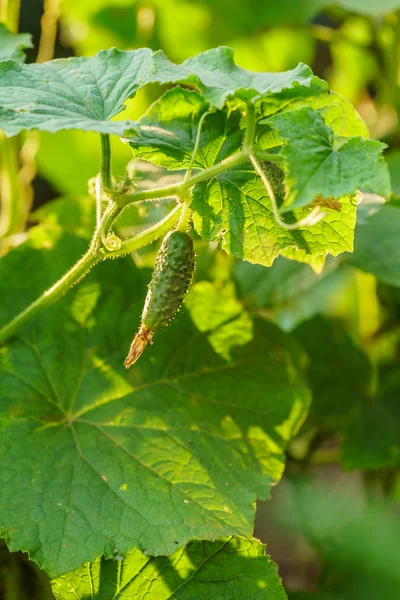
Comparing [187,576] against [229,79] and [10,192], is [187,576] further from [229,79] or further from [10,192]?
[10,192]

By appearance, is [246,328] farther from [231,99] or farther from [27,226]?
[27,226]

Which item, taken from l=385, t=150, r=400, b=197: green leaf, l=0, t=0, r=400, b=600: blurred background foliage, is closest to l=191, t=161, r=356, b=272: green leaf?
l=0, t=0, r=400, b=600: blurred background foliage

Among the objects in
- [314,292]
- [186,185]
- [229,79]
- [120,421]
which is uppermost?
[229,79]

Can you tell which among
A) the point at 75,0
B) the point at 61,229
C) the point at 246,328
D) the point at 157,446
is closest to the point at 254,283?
the point at 246,328

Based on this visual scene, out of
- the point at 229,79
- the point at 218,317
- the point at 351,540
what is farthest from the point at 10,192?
the point at 351,540

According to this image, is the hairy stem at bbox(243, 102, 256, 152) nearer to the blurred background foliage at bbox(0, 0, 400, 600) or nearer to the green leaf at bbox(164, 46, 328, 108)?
the green leaf at bbox(164, 46, 328, 108)

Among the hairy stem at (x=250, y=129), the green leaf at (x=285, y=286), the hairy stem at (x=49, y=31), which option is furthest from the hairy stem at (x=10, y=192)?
the hairy stem at (x=250, y=129)
